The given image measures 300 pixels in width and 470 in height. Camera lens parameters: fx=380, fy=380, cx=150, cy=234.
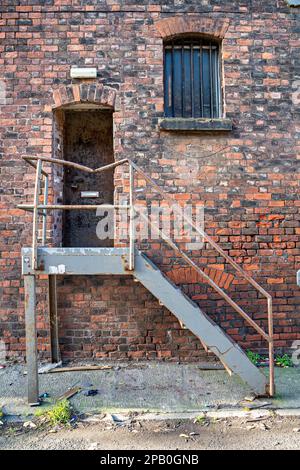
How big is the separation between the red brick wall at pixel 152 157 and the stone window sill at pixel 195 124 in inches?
5.0

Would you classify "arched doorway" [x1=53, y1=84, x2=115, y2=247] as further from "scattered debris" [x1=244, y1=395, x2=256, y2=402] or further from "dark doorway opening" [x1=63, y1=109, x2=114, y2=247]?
"scattered debris" [x1=244, y1=395, x2=256, y2=402]

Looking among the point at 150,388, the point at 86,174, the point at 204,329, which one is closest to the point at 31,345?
the point at 150,388

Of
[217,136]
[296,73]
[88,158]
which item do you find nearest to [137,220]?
[88,158]

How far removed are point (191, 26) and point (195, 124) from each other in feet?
4.51

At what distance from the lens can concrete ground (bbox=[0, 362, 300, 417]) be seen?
384cm

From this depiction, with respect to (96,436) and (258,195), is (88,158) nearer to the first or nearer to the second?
(258,195)

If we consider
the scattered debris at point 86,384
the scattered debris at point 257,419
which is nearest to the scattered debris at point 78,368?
the scattered debris at point 86,384

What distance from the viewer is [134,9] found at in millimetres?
5191

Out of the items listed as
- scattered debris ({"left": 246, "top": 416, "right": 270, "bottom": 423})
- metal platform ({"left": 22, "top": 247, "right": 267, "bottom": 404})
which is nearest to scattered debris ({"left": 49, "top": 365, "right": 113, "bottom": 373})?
metal platform ({"left": 22, "top": 247, "right": 267, "bottom": 404})

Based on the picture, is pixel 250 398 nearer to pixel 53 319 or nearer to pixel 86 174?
pixel 53 319

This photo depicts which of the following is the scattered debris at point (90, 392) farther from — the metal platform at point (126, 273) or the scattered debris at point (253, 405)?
the scattered debris at point (253, 405)

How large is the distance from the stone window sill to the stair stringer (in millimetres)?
1973

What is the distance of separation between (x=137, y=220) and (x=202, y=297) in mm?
1342

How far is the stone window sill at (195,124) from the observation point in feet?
16.5
